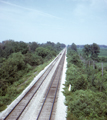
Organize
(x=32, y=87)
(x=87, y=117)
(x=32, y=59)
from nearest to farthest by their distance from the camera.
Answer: (x=87, y=117), (x=32, y=87), (x=32, y=59)

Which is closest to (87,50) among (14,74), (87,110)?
(14,74)

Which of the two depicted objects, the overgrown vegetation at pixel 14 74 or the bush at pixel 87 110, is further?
the overgrown vegetation at pixel 14 74

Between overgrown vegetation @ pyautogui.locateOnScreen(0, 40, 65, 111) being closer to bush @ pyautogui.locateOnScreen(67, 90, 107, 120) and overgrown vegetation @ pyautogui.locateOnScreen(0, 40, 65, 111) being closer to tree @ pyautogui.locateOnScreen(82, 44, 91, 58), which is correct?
bush @ pyautogui.locateOnScreen(67, 90, 107, 120)

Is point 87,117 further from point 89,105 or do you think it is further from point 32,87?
point 32,87

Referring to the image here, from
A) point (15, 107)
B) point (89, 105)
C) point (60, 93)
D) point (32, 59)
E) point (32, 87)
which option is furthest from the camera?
point (32, 59)

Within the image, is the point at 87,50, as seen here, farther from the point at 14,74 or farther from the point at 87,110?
the point at 87,110

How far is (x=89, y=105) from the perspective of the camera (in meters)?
9.27

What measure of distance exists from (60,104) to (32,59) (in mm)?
28582

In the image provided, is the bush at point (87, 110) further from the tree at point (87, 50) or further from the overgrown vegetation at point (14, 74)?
the tree at point (87, 50)

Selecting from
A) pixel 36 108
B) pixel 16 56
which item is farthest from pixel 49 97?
pixel 16 56

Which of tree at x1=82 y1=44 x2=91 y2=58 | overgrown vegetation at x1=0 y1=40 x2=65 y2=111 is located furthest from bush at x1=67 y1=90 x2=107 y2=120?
tree at x1=82 y1=44 x2=91 y2=58

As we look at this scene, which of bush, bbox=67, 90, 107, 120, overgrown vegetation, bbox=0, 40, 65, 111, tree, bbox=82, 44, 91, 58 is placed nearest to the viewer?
bush, bbox=67, 90, 107, 120

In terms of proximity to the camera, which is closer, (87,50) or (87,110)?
(87,110)

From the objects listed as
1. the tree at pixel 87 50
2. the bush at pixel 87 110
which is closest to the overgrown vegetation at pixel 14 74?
the bush at pixel 87 110
